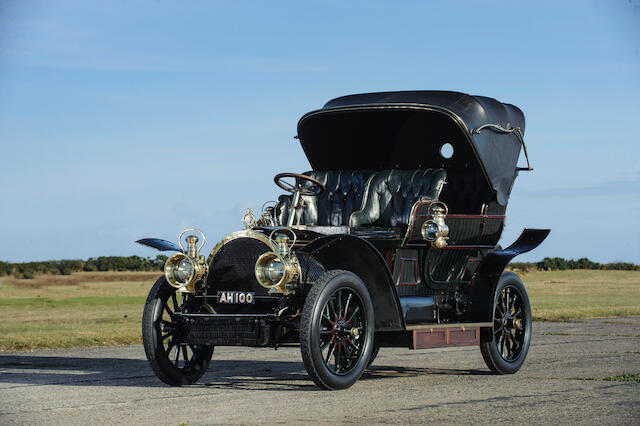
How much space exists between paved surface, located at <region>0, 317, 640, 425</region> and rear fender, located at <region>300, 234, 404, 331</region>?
716mm

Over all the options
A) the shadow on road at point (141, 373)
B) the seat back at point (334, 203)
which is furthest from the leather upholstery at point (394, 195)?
the shadow on road at point (141, 373)

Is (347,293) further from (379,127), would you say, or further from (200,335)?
(379,127)

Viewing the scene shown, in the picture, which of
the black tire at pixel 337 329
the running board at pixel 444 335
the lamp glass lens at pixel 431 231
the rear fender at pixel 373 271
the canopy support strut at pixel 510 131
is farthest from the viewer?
the canopy support strut at pixel 510 131

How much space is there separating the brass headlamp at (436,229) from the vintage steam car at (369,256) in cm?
1

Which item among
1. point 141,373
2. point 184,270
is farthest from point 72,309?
point 184,270

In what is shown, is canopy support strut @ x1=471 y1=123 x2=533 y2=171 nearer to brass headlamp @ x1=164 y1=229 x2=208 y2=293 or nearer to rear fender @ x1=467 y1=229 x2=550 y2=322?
rear fender @ x1=467 y1=229 x2=550 y2=322

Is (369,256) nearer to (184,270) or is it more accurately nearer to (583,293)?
(184,270)

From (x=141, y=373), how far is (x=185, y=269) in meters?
2.35

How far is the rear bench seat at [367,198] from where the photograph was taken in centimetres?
1126

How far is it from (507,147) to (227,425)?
244 inches

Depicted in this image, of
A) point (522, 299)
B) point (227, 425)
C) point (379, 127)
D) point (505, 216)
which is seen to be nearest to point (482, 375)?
point (522, 299)

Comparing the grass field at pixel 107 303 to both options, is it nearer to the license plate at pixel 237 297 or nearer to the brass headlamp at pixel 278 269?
the license plate at pixel 237 297

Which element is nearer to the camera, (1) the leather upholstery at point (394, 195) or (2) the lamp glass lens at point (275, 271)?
(2) the lamp glass lens at point (275, 271)

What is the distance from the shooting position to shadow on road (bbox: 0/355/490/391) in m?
10.0
